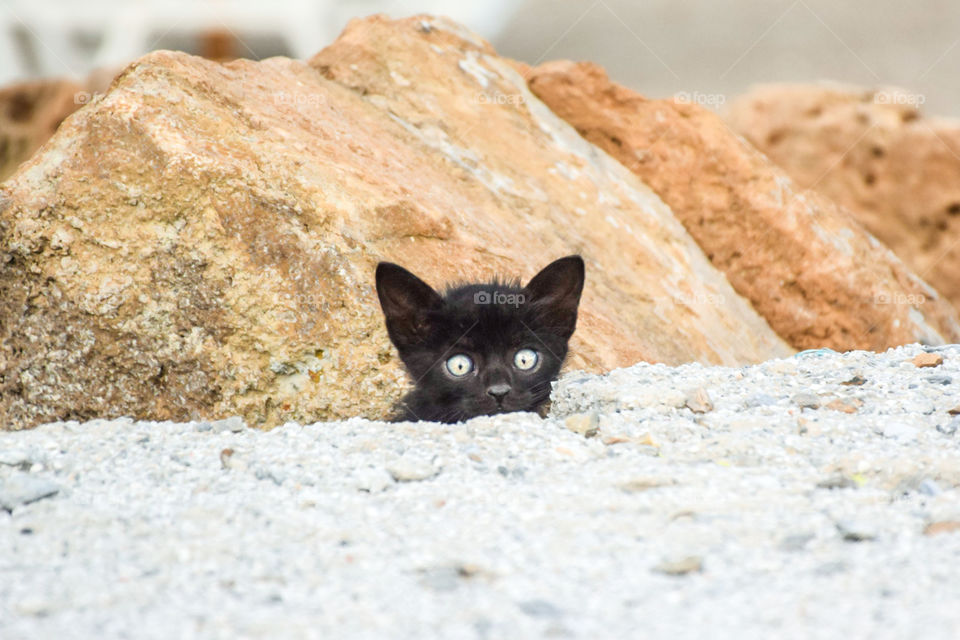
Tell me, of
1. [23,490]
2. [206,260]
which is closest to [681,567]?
[23,490]

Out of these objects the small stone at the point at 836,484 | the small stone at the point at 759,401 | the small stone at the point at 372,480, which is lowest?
the small stone at the point at 372,480

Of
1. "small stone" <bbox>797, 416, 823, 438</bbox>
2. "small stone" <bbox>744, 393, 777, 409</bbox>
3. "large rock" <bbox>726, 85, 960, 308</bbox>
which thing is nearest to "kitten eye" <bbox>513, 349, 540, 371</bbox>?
"small stone" <bbox>744, 393, 777, 409</bbox>

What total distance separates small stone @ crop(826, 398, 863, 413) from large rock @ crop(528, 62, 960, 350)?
3425 mm

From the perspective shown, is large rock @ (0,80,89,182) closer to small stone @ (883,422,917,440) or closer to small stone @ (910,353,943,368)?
small stone @ (910,353,943,368)

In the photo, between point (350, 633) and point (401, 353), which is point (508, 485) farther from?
point (401, 353)

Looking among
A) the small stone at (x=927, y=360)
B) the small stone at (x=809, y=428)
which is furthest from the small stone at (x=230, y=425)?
the small stone at (x=927, y=360)

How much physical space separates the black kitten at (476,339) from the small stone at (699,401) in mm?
713

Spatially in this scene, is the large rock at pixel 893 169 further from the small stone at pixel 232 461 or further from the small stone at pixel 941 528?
the small stone at pixel 232 461

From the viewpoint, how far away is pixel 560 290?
13.0ft

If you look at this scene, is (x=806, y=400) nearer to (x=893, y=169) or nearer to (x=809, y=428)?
(x=809, y=428)

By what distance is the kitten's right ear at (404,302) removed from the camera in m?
3.70

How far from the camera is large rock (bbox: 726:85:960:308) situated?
10141 mm

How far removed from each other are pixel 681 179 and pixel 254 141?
3850 mm

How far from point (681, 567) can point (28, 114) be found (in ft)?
51.8
